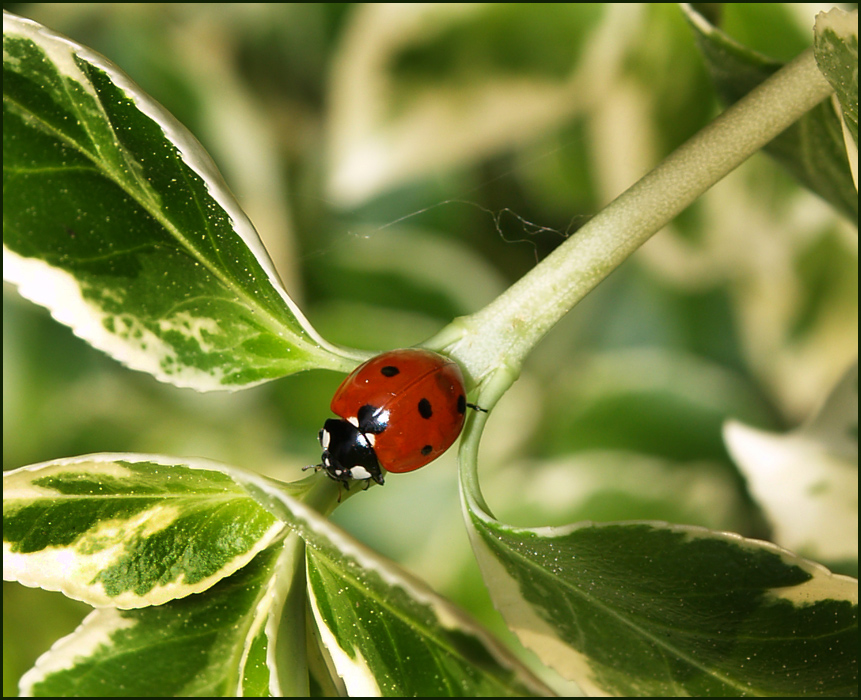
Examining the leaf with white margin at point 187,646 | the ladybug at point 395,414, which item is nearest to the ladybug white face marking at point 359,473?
the ladybug at point 395,414

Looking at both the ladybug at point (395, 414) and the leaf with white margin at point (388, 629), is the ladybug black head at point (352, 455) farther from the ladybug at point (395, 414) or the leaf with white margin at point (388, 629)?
the leaf with white margin at point (388, 629)

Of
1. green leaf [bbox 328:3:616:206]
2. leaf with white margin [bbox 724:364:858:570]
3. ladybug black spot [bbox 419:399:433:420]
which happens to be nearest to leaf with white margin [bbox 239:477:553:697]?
ladybug black spot [bbox 419:399:433:420]

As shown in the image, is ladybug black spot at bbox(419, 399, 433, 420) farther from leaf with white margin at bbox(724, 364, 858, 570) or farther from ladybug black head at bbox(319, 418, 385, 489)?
leaf with white margin at bbox(724, 364, 858, 570)

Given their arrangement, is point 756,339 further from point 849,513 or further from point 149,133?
point 149,133

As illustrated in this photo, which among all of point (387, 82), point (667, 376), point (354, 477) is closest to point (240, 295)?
point (354, 477)

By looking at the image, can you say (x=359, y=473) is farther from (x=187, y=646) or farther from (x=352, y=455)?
(x=187, y=646)

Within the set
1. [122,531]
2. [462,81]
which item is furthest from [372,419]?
[462,81]
